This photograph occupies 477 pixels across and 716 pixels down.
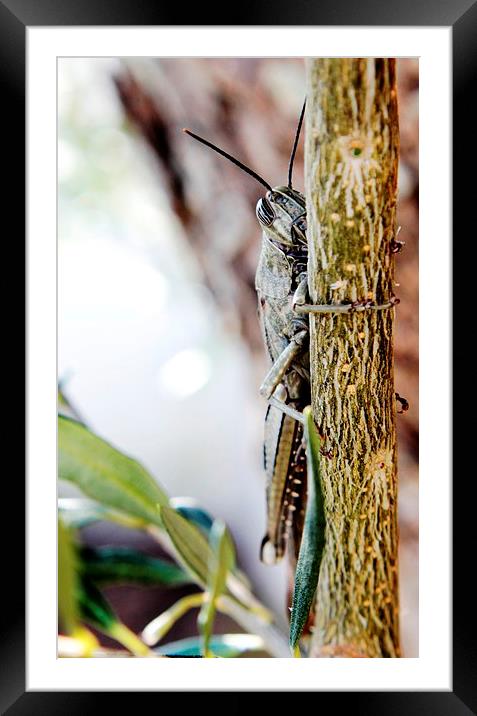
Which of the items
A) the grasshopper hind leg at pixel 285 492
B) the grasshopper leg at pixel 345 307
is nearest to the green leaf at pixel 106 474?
the grasshopper hind leg at pixel 285 492

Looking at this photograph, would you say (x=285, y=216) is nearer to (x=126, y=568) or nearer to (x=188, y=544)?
(x=188, y=544)

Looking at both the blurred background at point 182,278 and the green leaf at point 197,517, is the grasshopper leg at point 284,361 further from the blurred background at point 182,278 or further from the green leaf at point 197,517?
the green leaf at point 197,517

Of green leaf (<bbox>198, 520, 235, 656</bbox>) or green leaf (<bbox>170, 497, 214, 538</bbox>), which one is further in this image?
green leaf (<bbox>170, 497, 214, 538</bbox>)

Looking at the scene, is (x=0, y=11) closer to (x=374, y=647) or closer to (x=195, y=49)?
(x=195, y=49)

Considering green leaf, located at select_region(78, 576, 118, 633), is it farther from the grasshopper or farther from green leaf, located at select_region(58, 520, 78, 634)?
the grasshopper

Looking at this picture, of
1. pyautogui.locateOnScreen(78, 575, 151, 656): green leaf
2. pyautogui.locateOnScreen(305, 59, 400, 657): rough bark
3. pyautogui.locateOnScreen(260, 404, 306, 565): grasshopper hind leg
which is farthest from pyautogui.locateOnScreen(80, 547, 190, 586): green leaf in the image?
pyautogui.locateOnScreen(305, 59, 400, 657): rough bark
